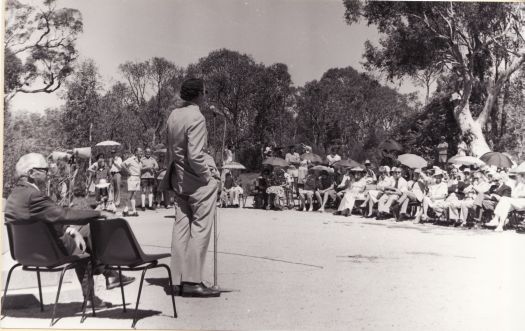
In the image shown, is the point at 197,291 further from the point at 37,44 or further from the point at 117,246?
the point at 37,44

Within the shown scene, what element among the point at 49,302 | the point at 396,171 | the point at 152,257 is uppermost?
the point at 396,171

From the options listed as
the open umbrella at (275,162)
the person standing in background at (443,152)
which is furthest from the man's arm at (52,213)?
the person standing in background at (443,152)

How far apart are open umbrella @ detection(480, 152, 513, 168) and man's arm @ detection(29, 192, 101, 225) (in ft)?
35.8

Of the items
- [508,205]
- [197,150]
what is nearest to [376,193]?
[508,205]

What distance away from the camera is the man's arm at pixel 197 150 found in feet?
18.0

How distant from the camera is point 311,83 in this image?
31.3 m

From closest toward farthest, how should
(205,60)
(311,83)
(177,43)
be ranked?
(177,43), (205,60), (311,83)

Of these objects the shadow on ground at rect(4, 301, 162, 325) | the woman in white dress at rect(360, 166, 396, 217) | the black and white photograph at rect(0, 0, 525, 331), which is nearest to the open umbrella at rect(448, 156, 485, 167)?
the black and white photograph at rect(0, 0, 525, 331)

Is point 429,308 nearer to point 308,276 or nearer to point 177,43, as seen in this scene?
point 308,276

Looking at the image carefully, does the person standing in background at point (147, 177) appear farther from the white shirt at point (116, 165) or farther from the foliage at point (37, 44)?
the foliage at point (37, 44)

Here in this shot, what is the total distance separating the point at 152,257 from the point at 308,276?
7.12ft

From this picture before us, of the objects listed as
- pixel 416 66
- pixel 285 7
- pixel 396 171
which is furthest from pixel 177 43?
pixel 416 66

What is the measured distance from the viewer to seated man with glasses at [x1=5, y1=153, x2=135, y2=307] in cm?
466

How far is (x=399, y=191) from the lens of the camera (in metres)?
13.3
